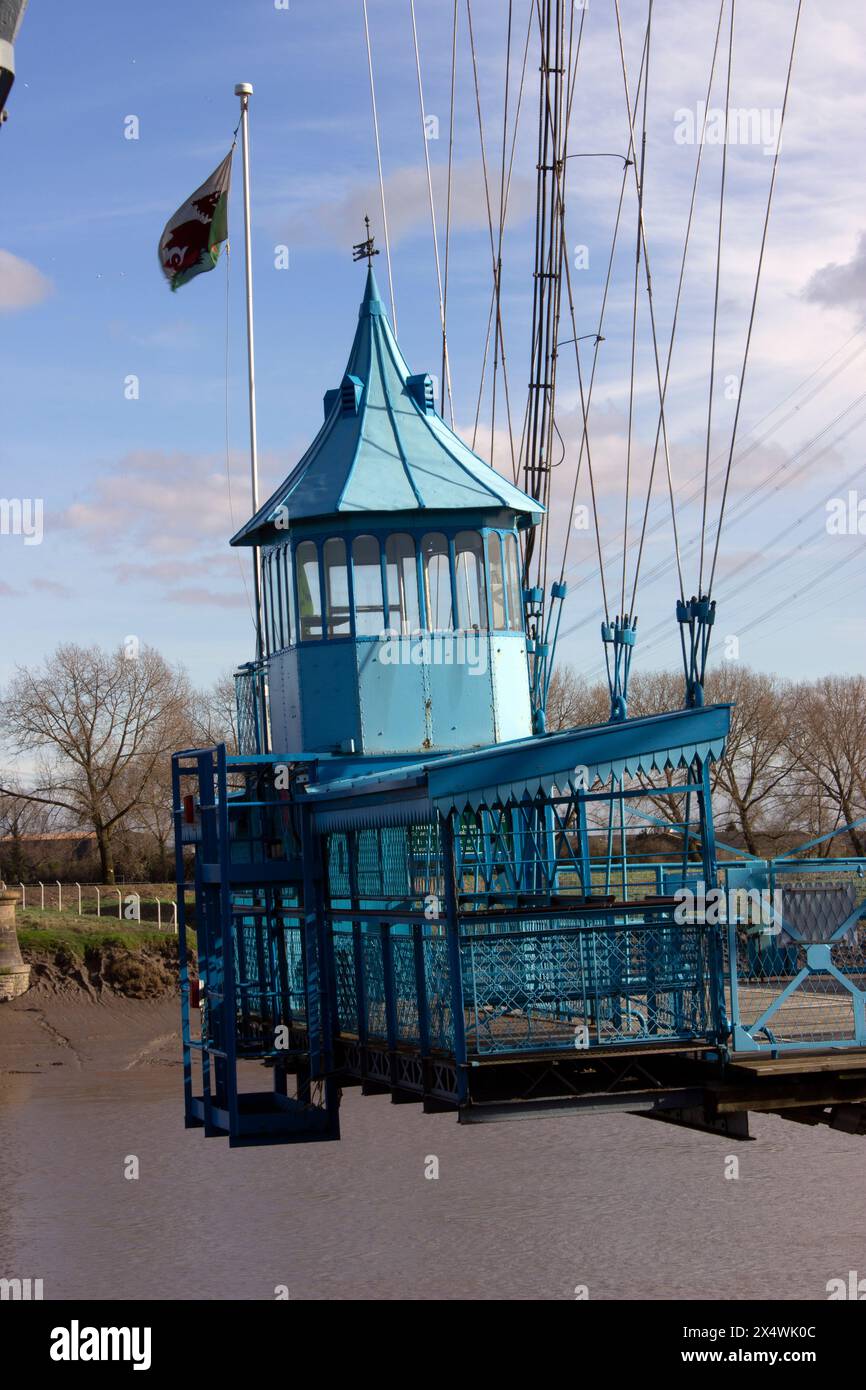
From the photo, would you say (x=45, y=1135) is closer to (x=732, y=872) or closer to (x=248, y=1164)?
(x=248, y=1164)

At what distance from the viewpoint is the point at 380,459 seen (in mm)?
21344

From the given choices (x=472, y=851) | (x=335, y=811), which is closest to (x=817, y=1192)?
(x=472, y=851)

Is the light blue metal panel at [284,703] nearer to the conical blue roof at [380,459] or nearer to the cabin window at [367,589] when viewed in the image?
the cabin window at [367,589]

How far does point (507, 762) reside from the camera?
14.2m

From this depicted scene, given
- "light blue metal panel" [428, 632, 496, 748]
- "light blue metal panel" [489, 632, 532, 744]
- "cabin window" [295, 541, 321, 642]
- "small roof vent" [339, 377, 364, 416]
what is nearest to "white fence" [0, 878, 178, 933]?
"small roof vent" [339, 377, 364, 416]

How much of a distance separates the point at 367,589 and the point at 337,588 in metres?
0.38

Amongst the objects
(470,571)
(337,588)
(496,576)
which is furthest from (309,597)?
(496,576)

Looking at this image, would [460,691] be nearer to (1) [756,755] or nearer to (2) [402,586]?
(2) [402,586]

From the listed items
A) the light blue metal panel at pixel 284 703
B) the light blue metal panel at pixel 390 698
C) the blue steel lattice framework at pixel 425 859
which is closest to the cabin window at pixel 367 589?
the blue steel lattice framework at pixel 425 859

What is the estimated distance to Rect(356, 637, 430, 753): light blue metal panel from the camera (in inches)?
787

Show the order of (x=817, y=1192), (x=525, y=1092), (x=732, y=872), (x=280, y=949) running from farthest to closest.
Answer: (x=817, y=1192)
(x=280, y=949)
(x=732, y=872)
(x=525, y=1092)

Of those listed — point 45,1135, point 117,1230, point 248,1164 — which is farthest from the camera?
point 248,1164

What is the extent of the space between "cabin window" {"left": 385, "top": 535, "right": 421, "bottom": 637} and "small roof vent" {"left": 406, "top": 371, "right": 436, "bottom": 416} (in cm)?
272
